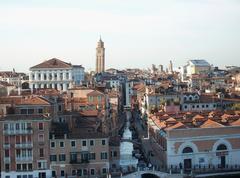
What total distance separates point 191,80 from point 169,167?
234 feet

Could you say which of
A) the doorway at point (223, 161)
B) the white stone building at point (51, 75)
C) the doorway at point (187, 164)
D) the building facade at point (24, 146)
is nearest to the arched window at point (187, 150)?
the doorway at point (187, 164)

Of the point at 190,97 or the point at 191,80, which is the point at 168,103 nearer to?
the point at 190,97

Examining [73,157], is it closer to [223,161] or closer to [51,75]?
[223,161]

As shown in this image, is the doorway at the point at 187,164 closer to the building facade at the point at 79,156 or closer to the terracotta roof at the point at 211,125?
the terracotta roof at the point at 211,125

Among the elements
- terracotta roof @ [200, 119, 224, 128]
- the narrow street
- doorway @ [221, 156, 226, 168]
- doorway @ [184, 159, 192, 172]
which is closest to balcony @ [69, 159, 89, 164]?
the narrow street

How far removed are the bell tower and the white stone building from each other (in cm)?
5556

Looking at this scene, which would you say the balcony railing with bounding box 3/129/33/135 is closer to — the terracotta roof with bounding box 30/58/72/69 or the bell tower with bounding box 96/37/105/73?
the terracotta roof with bounding box 30/58/72/69

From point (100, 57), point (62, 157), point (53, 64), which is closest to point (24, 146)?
point (62, 157)

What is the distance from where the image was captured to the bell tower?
460ft

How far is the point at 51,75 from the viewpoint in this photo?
83875 mm

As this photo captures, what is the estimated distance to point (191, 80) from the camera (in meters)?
108

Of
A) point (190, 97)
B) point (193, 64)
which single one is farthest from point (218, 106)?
point (193, 64)

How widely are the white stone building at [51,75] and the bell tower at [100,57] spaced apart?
55.6 metres

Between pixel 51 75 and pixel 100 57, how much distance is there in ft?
198
